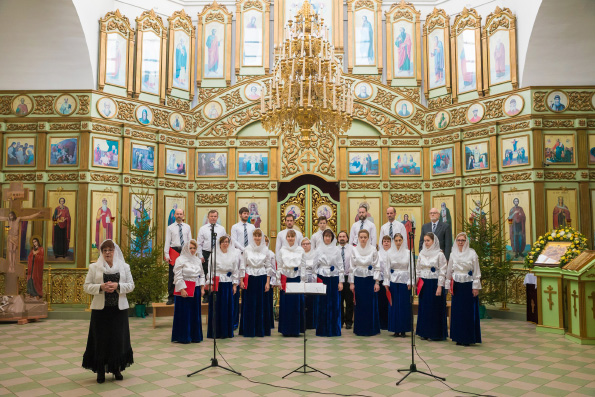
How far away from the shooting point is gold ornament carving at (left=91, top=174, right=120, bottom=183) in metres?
12.2

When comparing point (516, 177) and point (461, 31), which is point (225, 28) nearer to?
point (461, 31)

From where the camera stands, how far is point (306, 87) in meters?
9.07

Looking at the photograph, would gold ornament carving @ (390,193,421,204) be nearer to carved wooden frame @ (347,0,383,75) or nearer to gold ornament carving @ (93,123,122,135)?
carved wooden frame @ (347,0,383,75)

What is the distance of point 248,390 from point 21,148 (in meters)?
10.3

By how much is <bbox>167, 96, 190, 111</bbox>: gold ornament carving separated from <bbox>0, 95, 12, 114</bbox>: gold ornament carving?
409 cm

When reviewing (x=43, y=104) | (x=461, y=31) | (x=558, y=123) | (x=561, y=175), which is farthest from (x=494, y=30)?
(x=43, y=104)

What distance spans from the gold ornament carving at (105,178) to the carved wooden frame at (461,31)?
962 cm

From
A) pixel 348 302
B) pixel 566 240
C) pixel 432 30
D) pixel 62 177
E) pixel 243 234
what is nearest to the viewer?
pixel 566 240

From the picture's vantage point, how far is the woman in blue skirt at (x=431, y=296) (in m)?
7.96

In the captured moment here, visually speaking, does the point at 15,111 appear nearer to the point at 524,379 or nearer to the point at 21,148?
the point at 21,148

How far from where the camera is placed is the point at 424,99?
14.3 meters

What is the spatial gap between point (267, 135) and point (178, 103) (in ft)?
9.35

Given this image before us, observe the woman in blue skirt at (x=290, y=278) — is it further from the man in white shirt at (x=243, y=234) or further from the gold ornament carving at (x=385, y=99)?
the gold ornament carving at (x=385, y=99)

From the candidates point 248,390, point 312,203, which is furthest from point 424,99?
point 248,390
